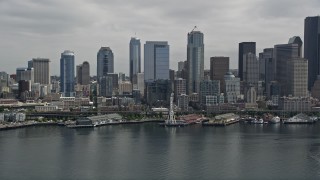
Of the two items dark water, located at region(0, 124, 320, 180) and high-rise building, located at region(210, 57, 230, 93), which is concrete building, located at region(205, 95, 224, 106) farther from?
dark water, located at region(0, 124, 320, 180)

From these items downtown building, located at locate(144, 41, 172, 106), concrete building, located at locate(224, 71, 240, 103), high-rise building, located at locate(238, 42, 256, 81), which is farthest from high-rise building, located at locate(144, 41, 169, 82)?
concrete building, located at locate(224, 71, 240, 103)

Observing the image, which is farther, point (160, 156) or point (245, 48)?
point (245, 48)

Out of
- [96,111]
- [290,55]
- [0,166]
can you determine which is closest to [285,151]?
[0,166]

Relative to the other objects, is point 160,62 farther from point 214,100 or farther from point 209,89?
point 214,100

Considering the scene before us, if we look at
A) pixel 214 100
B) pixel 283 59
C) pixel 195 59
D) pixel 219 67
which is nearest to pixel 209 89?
pixel 214 100

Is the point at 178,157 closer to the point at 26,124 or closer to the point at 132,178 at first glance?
the point at 132,178

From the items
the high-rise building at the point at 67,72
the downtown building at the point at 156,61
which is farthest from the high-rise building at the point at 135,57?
the high-rise building at the point at 67,72
